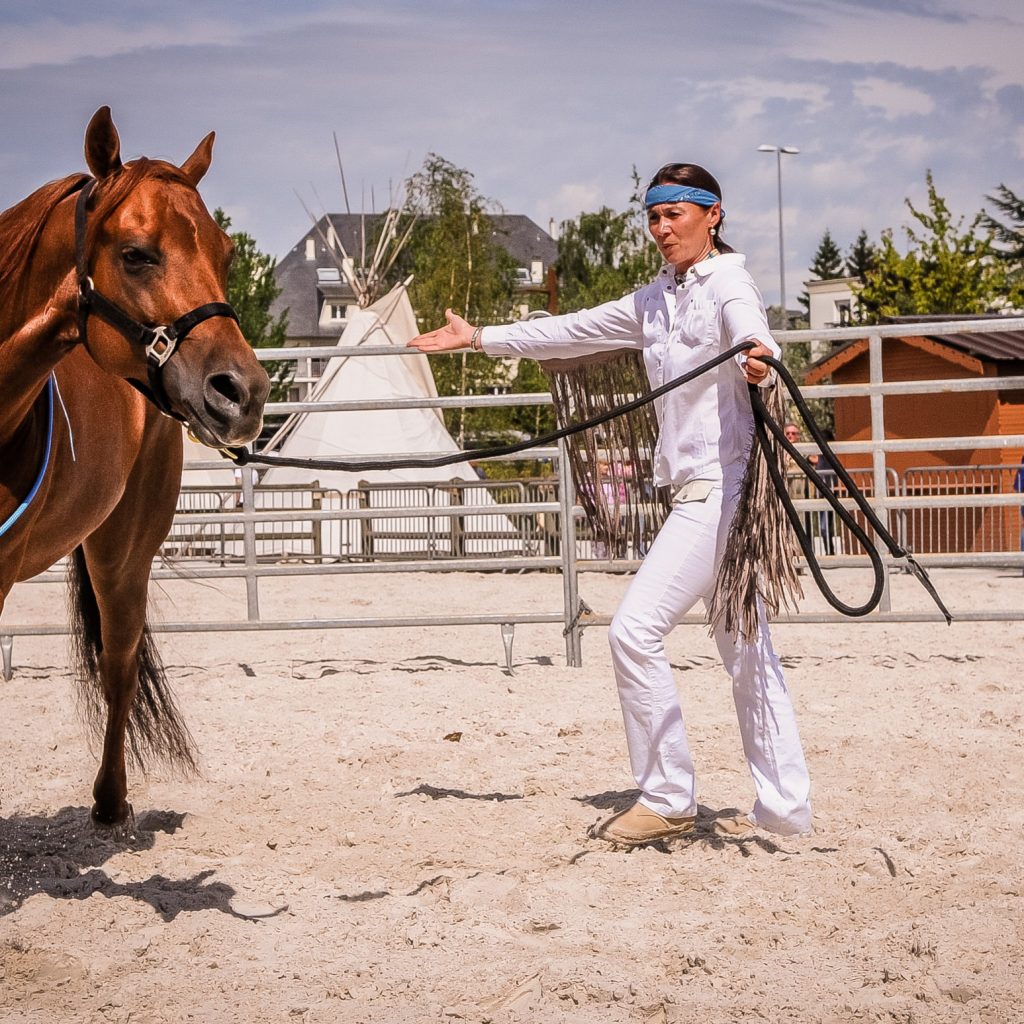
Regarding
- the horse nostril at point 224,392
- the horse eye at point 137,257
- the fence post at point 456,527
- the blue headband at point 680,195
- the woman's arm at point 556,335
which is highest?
the blue headband at point 680,195

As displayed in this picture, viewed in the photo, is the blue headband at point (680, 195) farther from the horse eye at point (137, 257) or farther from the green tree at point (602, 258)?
the green tree at point (602, 258)

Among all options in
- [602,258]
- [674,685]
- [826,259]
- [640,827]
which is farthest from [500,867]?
[826,259]

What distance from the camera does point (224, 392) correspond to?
245 centimetres

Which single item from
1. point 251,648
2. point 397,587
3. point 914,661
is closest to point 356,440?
point 397,587

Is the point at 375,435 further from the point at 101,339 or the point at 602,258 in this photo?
the point at 602,258

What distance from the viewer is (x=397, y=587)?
10938 millimetres

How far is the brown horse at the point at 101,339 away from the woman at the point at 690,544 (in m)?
1.31

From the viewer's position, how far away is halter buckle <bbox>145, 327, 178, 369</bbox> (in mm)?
2484

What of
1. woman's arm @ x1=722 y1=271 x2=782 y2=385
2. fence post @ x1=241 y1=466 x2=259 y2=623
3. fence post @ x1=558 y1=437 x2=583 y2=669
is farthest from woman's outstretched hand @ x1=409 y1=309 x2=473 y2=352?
fence post @ x1=241 y1=466 x2=259 y2=623

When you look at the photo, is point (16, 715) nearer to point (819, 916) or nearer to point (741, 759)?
point (741, 759)

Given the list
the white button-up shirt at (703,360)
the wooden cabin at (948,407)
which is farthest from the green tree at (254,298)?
the white button-up shirt at (703,360)

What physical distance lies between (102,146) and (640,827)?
86.8 inches

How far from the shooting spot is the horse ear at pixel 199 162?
281cm

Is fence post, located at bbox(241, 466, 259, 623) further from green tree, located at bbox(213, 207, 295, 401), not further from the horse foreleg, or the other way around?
green tree, located at bbox(213, 207, 295, 401)
